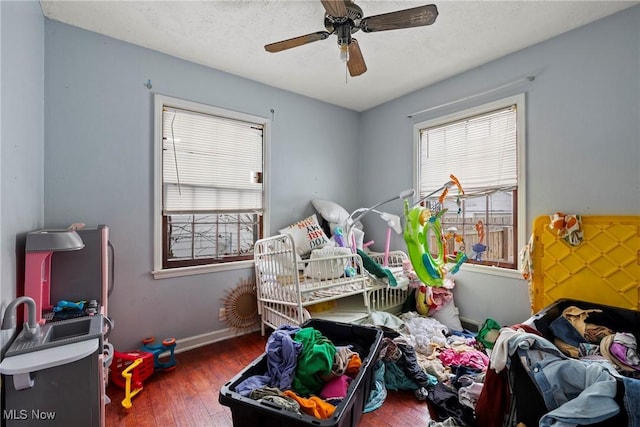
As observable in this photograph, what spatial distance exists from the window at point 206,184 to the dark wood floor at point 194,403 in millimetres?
851

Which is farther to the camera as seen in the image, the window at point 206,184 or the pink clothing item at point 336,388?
the window at point 206,184

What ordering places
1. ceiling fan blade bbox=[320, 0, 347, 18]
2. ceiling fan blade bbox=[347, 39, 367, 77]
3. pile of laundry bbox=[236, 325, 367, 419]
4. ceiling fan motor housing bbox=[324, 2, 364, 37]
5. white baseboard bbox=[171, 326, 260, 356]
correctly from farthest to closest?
white baseboard bbox=[171, 326, 260, 356] → ceiling fan blade bbox=[347, 39, 367, 77] → ceiling fan motor housing bbox=[324, 2, 364, 37] → ceiling fan blade bbox=[320, 0, 347, 18] → pile of laundry bbox=[236, 325, 367, 419]

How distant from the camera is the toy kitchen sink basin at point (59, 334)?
116cm

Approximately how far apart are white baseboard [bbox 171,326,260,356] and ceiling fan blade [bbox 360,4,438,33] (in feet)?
8.98

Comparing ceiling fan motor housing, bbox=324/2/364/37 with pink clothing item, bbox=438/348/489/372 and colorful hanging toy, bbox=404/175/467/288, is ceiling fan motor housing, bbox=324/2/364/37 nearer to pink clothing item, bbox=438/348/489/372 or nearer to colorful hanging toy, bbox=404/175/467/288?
colorful hanging toy, bbox=404/175/467/288

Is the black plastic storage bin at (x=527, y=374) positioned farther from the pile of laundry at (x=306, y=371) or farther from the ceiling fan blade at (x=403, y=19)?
the ceiling fan blade at (x=403, y=19)

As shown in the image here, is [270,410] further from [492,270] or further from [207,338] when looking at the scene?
[492,270]

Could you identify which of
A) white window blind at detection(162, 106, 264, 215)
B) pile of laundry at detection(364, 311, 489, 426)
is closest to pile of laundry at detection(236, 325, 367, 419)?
pile of laundry at detection(364, 311, 489, 426)

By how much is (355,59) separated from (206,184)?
1680mm

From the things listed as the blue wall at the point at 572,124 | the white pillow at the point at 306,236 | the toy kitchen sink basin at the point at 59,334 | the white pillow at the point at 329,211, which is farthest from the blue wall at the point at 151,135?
the white pillow at the point at 329,211

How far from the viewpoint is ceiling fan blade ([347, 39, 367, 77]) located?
1.83m

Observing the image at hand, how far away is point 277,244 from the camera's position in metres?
2.46

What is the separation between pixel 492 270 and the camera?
2.58m

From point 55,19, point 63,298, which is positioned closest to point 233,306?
point 63,298
